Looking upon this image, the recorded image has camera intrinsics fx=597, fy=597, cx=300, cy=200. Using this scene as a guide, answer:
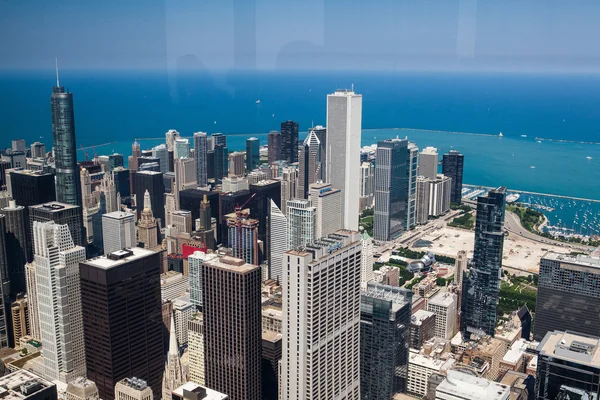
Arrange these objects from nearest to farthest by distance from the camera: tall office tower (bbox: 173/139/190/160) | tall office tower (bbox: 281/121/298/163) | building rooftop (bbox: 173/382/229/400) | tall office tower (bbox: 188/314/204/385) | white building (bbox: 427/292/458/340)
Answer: building rooftop (bbox: 173/382/229/400)
tall office tower (bbox: 188/314/204/385)
white building (bbox: 427/292/458/340)
tall office tower (bbox: 173/139/190/160)
tall office tower (bbox: 281/121/298/163)

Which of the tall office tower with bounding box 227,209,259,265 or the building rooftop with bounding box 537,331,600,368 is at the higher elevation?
the building rooftop with bounding box 537,331,600,368

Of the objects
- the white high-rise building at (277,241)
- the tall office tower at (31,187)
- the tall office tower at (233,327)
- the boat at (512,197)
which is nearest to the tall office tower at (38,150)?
the tall office tower at (31,187)

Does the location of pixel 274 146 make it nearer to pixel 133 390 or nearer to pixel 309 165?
pixel 309 165

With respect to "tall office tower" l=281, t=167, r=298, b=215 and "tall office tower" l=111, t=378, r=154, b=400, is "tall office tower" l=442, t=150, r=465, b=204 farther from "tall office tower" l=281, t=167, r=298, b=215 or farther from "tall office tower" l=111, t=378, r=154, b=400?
"tall office tower" l=111, t=378, r=154, b=400

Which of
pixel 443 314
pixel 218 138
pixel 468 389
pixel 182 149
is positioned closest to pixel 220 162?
pixel 218 138

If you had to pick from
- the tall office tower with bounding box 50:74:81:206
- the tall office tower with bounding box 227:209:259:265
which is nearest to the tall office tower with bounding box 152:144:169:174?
the tall office tower with bounding box 50:74:81:206

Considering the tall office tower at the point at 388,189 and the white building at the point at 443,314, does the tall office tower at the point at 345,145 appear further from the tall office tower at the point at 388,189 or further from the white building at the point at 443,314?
the white building at the point at 443,314
